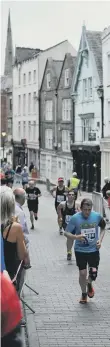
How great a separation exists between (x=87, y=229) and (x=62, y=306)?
118 centimetres

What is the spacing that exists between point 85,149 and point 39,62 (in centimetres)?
1496

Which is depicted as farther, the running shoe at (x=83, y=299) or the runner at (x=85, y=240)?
the running shoe at (x=83, y=299)

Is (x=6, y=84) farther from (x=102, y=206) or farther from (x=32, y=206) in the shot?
(x=32, y=206)

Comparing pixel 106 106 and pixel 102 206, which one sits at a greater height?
pixel 106 106

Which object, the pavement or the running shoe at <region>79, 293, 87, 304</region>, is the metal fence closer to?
the pavement

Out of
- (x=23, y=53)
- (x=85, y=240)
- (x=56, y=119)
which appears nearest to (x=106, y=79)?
(x=56, y=119)

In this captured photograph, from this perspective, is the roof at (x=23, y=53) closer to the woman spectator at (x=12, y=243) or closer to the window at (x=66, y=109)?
the window at (x=66, y=109)

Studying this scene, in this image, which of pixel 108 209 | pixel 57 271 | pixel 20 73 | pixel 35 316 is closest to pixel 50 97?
pixel 20 73

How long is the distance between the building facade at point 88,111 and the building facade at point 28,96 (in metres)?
10.5

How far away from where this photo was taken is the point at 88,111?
3981 centimetres

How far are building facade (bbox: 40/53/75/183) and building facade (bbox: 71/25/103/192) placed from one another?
1.85 meters

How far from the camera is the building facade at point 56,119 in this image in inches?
1758

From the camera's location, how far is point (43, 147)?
2028 inches

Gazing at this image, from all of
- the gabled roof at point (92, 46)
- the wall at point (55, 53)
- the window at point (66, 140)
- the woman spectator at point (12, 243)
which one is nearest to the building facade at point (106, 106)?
the gabled roof at point (92, 46)
